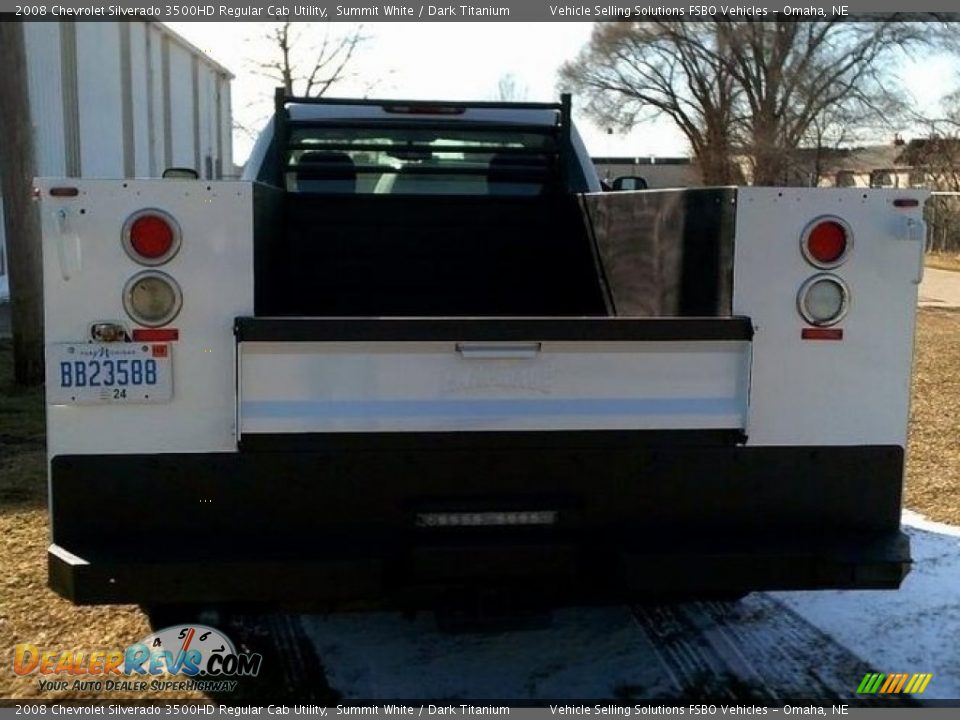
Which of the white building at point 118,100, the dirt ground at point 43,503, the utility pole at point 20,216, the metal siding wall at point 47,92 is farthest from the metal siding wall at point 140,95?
the utility pole at point 20,216

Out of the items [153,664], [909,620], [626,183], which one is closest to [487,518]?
[153,664]

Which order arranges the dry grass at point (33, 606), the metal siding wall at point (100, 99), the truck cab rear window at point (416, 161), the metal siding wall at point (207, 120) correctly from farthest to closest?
the metal siding wall at point (207, 120) < the metal siding wall at point (100, 99) < the truck cab rear window at point (416, 161) < the dry grass at point (33, 606)

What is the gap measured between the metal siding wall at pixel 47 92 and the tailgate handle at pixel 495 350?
58.6 ft

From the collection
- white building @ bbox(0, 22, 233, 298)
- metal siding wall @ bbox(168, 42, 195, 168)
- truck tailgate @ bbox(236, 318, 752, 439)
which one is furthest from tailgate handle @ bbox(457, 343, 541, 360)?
metal siding wall @ bbox(168, 42, 195, 168)

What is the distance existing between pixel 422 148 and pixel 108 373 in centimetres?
303

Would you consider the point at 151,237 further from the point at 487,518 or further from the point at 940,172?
the point at 940,172

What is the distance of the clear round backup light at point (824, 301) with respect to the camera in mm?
3316

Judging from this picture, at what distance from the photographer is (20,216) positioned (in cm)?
914

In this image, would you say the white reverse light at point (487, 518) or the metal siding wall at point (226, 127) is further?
the metal siding wall at point (226, 127)

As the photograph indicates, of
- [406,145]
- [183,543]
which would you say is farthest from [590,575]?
[406,145]

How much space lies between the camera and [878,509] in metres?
3.41

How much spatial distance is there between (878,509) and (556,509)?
106 cm

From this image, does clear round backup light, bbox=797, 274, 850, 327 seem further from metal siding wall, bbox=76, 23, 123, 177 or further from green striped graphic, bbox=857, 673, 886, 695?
metal siding wall, bbox=76, 23, 123, 177

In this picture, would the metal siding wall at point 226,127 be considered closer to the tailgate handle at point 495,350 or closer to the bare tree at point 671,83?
the bare tree at point 671,83
